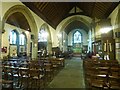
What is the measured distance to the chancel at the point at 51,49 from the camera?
4.88m

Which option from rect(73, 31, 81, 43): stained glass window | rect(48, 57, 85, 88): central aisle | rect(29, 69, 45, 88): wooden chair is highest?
rect(73, 31, 81, 43): stained glass window

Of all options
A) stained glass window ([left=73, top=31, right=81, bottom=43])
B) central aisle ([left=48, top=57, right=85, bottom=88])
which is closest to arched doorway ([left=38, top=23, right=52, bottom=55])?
central aisle ([left=48, top=57, right=85, bottom=88])

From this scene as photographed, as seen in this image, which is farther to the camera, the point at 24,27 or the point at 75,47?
the point at 75,47

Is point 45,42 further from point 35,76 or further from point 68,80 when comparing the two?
point 35,76

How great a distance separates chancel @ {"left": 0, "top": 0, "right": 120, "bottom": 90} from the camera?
488cm

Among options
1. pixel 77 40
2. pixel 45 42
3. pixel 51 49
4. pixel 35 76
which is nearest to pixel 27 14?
pixel 35 76

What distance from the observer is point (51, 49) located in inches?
695

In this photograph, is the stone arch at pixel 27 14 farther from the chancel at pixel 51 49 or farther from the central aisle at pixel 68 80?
the central aisle at pixel 68 80

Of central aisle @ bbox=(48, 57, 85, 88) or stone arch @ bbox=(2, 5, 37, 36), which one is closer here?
central aisle @ bbox=(48, 57, 85, 88)

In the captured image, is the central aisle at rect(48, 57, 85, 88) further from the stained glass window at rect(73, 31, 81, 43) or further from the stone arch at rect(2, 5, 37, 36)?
the stained glass window at rect(73, 31, 81, 43)

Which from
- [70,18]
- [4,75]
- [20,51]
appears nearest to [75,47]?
[70,18]

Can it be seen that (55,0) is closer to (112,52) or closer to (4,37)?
(4,37)

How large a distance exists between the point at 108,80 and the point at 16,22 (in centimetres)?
1186

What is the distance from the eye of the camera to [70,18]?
1950cm
